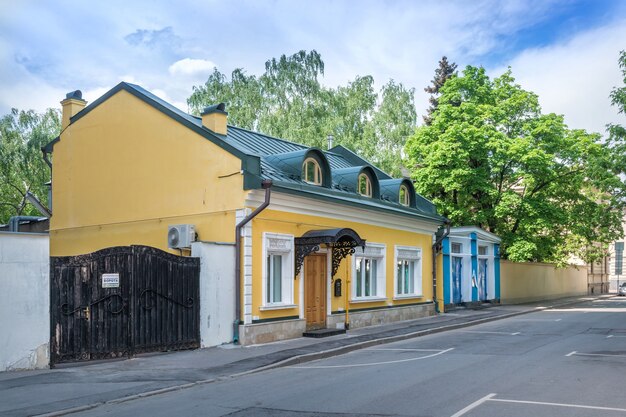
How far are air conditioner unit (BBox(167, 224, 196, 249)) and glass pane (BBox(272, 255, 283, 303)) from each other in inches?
92.3

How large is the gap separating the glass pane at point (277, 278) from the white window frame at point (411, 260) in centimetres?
684

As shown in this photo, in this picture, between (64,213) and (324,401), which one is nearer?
(324,401)

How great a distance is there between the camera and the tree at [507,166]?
32562 mm

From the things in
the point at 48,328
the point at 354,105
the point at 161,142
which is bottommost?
the point at 48,328

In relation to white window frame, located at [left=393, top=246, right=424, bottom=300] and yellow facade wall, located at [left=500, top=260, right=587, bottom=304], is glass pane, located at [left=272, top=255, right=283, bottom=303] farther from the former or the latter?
yellow facade wall, located at [left=500, top=260, right=587, bottom=304]

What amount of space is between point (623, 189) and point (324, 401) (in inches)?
845

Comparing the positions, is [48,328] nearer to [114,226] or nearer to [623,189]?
[114,226]

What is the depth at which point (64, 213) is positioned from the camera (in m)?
21.0

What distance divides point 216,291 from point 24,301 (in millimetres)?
4785

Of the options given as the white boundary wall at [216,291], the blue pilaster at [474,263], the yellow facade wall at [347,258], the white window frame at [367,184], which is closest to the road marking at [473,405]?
the white boundary wall at [216,291]

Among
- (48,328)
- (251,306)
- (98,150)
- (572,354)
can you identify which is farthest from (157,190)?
(572,354)

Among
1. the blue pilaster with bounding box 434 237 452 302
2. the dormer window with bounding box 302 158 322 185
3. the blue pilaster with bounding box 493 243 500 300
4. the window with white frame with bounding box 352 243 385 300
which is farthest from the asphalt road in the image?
the blue pilaster with bounding box 493 243 500 300

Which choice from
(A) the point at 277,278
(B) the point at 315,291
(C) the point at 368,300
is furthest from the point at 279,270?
(C) the point at 368,300

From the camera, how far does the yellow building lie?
16312 millimetres
